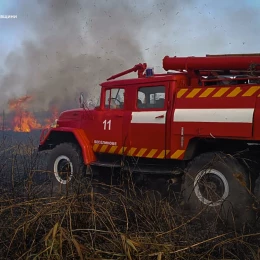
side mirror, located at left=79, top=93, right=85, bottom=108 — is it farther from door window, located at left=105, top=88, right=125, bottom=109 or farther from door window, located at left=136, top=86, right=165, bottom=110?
door window, located at left=136, top=86, right=165, bottom=110

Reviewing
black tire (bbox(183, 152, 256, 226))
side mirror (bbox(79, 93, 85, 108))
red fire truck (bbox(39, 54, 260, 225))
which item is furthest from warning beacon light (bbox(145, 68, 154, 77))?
black tire (bbox(183, 152, 256, 226))

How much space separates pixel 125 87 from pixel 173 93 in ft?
3.94

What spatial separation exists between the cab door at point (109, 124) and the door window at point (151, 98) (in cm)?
44

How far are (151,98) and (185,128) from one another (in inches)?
43.0

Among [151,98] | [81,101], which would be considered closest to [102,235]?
Answer: [151,98]

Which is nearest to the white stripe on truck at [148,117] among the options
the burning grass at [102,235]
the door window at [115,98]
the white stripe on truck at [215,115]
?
the white stripe on truck at [215,115]

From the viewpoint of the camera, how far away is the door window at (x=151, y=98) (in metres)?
A: 6.22

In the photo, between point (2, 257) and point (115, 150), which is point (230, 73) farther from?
point (2, 257)

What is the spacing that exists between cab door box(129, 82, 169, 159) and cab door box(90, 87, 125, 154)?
340 mm

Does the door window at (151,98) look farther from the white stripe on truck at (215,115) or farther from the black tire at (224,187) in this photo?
the black tire at (224,187)

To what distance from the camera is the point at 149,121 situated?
20.2ft

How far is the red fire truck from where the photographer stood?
5.04 m

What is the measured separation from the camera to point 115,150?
21.9 feet

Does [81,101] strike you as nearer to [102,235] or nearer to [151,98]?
[151,98]
